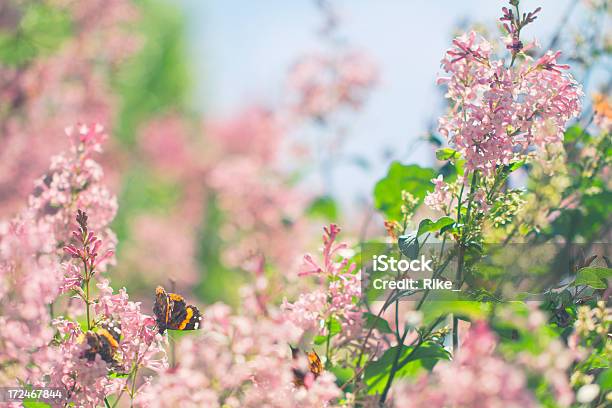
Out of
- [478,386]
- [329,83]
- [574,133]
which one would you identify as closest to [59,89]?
[329,83]

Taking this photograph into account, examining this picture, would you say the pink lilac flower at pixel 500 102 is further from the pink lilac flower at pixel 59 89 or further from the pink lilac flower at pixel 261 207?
the pink lilac flower at pixel 59 89

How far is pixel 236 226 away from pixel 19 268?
201 cm

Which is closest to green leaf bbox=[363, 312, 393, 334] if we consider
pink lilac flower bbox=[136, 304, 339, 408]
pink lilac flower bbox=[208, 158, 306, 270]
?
pink lilac flower bbox=[136, 304, 339, 408]

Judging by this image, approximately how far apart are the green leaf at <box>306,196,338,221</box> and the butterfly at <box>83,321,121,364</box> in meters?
1.28

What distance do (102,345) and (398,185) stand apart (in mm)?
565

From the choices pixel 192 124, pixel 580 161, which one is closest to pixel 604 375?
pixel 580 161

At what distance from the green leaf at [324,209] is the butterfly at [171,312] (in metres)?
1.25

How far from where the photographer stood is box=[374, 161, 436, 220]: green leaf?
3.58 feet

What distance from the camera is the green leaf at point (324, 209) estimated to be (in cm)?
207

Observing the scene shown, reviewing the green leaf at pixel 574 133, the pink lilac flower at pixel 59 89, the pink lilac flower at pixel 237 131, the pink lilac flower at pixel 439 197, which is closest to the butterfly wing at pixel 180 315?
the pink lilac flower at pixel 439 197

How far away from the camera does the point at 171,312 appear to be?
821 millimetres

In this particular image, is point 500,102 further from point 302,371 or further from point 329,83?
point 329,83

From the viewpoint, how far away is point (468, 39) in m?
0.82

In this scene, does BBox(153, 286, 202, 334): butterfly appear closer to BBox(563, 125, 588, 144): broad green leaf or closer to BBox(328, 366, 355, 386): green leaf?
BBox(328, 366, 355, 386): green leaf
